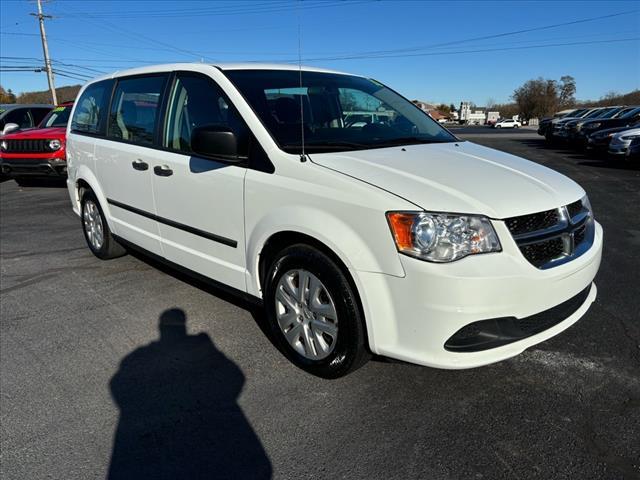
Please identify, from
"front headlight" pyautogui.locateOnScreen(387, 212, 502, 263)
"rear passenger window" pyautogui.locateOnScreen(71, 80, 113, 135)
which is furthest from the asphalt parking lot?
"rear passenger window" pyautogui.locateOnScreen(71, 80, 113, 135)

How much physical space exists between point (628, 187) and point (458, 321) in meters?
9.67

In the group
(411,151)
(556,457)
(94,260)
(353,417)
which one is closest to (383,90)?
(411,151)

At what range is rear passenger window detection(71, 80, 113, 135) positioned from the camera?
489cm

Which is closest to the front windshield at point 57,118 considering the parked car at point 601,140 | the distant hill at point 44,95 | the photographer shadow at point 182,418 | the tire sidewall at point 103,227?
the tire sidewall at point 103,227

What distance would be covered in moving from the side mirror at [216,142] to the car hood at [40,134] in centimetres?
829

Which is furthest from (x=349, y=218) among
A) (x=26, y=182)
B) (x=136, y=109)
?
(x=26, y=182)

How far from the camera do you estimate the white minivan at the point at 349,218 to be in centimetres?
242

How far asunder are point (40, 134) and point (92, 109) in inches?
236

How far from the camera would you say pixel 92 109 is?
514cm

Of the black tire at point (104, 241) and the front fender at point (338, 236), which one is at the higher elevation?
the front fender at point (338, 236)

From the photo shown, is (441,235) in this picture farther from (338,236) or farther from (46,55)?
(46,55)

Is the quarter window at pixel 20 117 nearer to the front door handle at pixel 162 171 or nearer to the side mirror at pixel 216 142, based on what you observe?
the front door handle at pixel 162 171

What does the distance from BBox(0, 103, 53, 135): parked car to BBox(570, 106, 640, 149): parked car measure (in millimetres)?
17798

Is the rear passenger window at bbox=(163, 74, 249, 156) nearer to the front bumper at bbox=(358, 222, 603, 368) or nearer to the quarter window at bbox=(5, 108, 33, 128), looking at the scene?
the front bumper at bbox=(358, 222, 603, 368)
